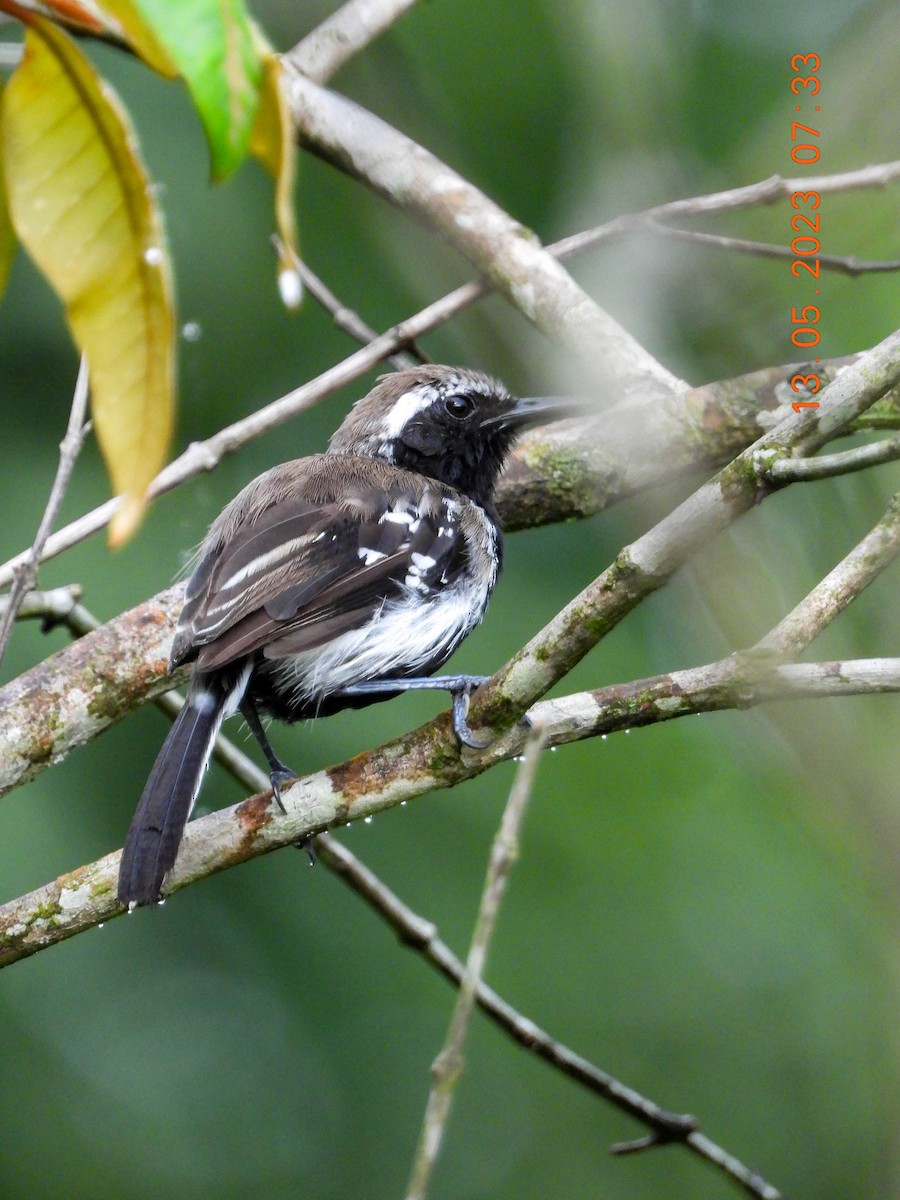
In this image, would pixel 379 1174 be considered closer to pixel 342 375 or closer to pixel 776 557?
pixel 342 375

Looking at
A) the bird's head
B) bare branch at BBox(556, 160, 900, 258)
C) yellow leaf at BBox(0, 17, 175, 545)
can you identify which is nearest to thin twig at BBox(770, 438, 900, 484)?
bare branch at BBox(556, 160, 900, 258)

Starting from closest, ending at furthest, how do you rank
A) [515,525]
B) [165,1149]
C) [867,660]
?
[867,660] → [515,525] → [165,1149]

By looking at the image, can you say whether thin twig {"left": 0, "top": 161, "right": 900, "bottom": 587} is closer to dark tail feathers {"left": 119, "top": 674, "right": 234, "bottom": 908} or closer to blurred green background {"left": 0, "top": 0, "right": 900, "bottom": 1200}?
dark tail feathers {"left": 119, "top": 674, "right": 234, "bottom": 908}

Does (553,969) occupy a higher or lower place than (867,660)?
higher

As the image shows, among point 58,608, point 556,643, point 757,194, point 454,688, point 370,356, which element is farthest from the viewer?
point 58,608

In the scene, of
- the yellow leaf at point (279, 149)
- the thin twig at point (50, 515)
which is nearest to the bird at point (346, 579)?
the thin twig at point (50, 515)

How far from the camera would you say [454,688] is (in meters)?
2.91

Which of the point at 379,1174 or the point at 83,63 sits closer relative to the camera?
the point at 83,63

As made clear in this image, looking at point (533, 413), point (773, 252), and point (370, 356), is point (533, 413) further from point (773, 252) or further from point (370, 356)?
point (773, 252)

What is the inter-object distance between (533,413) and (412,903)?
212 centimetres

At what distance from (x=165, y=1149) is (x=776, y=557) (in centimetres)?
406

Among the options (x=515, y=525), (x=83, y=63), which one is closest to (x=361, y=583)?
(x=515, y=525)

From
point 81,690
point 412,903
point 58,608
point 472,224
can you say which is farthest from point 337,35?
point 412,903

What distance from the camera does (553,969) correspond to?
5.32 m
